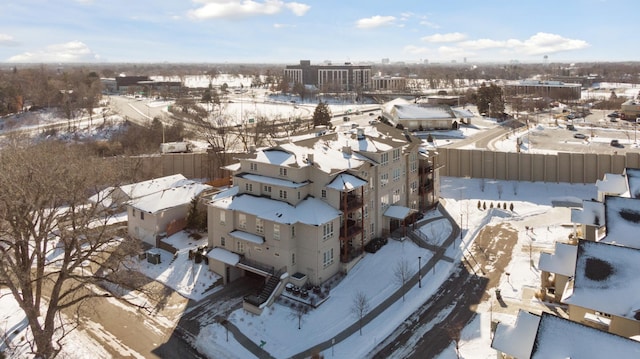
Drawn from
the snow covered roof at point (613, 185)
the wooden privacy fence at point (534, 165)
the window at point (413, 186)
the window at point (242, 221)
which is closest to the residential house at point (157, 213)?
the window at point (242, 221)

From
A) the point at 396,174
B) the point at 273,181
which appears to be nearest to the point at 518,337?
the point at 273,181

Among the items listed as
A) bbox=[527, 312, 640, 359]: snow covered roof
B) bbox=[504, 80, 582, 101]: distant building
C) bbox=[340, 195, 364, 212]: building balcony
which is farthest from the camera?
bbox=[504, 80, 582, 101]: distant building

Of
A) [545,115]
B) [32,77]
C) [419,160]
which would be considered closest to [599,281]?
[419,160]

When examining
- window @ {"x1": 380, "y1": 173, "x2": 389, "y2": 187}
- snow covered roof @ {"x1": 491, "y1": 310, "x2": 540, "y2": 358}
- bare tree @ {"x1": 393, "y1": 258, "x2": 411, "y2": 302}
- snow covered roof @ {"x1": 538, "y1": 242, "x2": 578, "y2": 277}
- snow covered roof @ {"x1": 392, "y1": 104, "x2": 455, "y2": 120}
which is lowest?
bare tree @ {"x1": 393, "y1": 258, "x2": 411, "y2": 302}

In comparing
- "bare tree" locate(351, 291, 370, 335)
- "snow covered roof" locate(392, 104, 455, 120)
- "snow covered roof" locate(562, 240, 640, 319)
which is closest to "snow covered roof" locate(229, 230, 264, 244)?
"bare tree" locate(351, 291, 370, 335)

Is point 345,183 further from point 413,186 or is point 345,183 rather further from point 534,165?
point 534,165

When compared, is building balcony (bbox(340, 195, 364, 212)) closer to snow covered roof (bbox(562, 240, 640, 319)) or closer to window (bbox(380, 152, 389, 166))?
window (bbox(380, 152, 389, 166))
